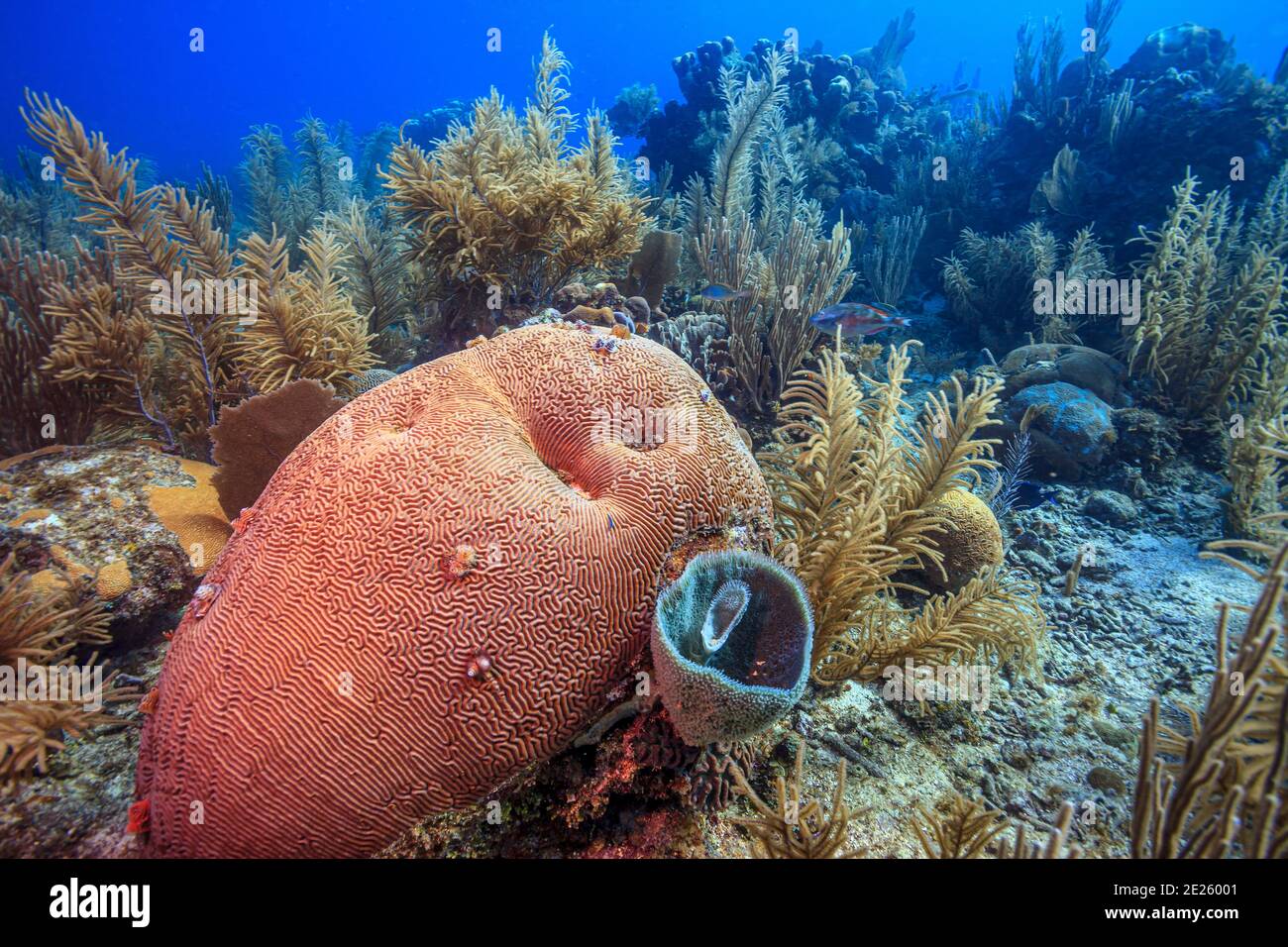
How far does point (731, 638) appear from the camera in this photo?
2.18 m

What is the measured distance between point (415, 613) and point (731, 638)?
4.02ft

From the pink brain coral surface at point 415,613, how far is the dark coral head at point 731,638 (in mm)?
177

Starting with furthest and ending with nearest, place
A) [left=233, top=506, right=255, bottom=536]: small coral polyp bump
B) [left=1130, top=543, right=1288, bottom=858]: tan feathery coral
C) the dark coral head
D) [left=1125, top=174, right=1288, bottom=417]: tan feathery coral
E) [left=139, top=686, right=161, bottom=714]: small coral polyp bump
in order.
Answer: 1. [left=1125, top=174, right=1288, bottom=417]: tan feathery coral
2. [left=233, top=506, right=255, bottom=536]: small coral polyp bump
3. [left=139, top=686, right=161, bottom=714]: small coral polyp bump
4. the dark coral head
5. [left=1130, top=543, right=1288, bottom=858]: tan feathery coral

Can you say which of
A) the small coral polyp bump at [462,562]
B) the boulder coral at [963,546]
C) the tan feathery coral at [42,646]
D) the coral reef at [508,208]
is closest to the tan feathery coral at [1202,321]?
the boulder coral at [963,546]

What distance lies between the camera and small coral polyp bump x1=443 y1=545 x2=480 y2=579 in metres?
2.00

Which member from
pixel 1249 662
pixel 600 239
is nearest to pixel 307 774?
pixel 1249 662

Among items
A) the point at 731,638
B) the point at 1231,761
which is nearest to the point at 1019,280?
the point at 1231,761

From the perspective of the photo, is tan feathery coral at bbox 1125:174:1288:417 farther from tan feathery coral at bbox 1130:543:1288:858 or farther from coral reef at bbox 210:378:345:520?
coral reef at bbox 210:378:345:520

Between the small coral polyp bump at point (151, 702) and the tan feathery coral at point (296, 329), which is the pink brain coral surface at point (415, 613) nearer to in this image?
the small coral polyp bump at point (151, 702)

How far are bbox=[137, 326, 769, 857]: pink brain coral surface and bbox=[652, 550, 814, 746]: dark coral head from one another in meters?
0.18

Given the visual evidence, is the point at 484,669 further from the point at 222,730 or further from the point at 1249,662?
the point at 1249,662

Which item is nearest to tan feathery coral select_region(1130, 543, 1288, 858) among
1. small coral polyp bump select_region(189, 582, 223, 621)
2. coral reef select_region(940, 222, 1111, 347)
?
small coral polyp bump select_region(189, 582, 223, 621)

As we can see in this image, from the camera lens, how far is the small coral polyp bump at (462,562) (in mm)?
2000

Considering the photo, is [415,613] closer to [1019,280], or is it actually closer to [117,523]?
[117,523]
